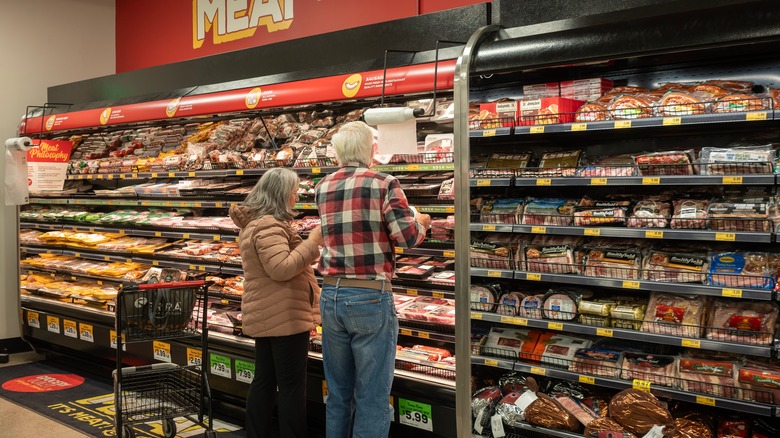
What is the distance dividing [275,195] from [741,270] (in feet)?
8.06

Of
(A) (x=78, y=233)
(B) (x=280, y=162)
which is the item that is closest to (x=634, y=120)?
(B) (x=280, y=162)

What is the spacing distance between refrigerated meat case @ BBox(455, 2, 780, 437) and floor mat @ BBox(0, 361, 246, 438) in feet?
7.91

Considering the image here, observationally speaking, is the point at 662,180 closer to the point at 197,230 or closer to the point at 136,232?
the point at 197,230

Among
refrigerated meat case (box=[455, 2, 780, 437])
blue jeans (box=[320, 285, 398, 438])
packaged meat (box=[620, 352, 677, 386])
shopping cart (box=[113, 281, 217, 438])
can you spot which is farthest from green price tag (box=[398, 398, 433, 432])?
shopping cart (box=[113, 281, 217, 438])

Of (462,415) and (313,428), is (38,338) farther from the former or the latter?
(462,415)

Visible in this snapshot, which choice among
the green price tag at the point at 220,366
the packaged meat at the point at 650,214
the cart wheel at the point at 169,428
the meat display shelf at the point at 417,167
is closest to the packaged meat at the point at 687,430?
the packaged meat at the point at 650,214

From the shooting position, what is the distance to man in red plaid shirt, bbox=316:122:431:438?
3383 millimetres

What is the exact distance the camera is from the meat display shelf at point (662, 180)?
3066 millimetres

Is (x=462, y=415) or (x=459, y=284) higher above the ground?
(x=459, y=284)

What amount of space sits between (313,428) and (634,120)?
9.41 feet

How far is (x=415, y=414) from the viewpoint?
4.04m

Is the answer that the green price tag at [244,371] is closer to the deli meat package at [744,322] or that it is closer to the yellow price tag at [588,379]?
the yellow price tag at [588,379]

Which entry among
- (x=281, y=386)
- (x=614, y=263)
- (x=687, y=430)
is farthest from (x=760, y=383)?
(x=281, y=386)

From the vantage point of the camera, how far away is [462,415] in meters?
3.67
